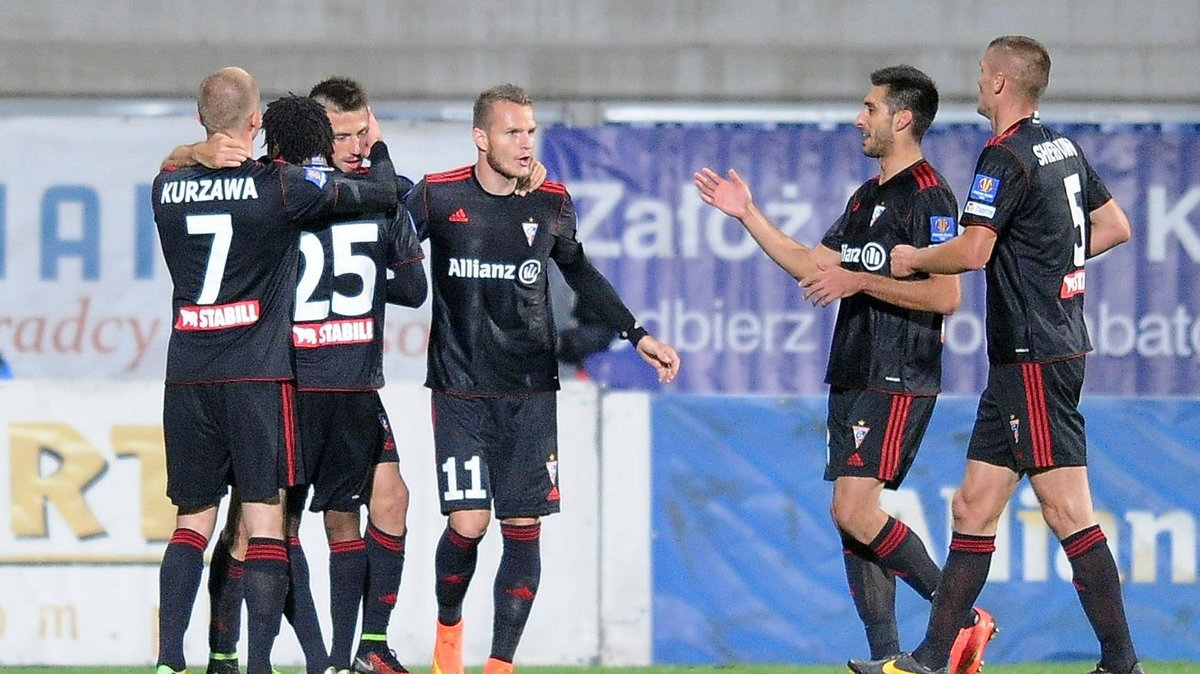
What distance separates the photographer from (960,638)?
6102 millimetres

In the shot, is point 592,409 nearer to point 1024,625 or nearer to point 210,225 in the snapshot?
point 1024,625

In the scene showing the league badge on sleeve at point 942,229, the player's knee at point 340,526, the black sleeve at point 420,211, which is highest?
the black sleeve at point 420,211

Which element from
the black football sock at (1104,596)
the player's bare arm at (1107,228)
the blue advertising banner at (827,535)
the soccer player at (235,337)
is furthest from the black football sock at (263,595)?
the player's bare arm at (1107,228)

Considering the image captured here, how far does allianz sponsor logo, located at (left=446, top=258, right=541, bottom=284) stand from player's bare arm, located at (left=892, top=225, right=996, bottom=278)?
128cm

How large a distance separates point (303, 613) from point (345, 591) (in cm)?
16

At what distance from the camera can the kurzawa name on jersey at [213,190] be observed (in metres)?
5.70

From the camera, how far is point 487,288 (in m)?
6.32

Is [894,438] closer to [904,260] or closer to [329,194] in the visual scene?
Result: [904,260]

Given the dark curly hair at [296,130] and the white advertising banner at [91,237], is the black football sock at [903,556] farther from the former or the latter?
the white advertising banner at [91,237]

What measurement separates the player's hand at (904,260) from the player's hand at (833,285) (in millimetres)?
168

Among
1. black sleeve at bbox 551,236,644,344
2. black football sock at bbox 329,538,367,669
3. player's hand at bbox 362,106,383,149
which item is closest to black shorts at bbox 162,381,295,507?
black football sock at bbox 329,538,367,669

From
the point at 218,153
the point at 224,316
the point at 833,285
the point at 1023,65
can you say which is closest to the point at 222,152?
the point at 218,153

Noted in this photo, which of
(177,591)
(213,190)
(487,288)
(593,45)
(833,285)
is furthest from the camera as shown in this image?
(593,45)

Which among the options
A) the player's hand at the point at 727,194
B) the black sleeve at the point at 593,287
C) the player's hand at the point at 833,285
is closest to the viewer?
the player's hand at the point at 833,285
